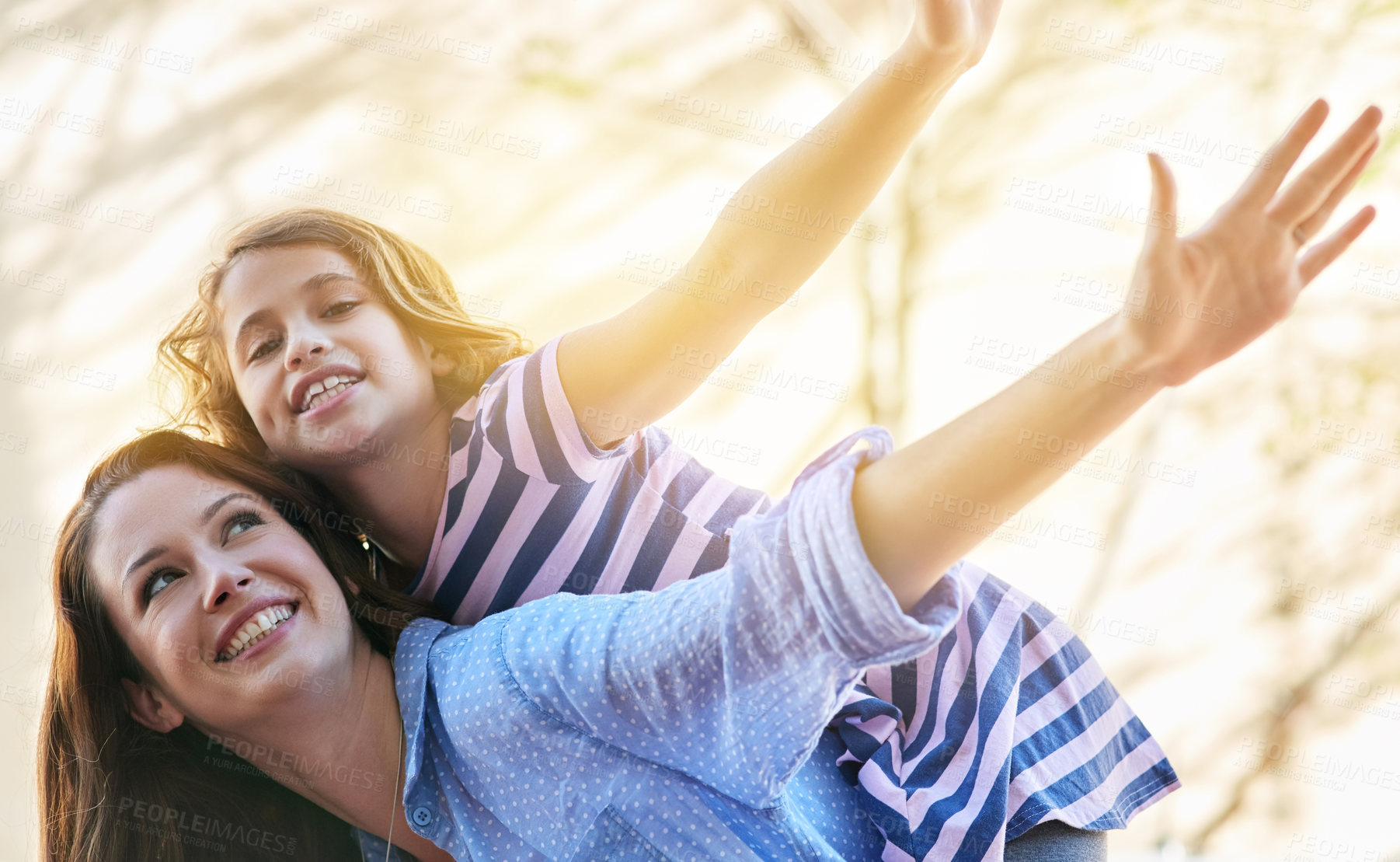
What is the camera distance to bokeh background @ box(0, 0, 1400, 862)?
1.54 m

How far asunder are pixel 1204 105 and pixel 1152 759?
53.6 inches

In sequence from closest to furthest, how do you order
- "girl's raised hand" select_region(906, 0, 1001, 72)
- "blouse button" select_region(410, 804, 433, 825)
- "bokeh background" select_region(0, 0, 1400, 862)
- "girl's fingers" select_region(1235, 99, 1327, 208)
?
1. "girl's fingers" select_region(1235, 99, 1327, 208)
2. "girl's raised hand" select_region(906, 0, 1001, 72)
3. "blouse button" select_region(410, 804, 433, 825)
4. "bokeh background" select_region(0, 0, 1400, 862)

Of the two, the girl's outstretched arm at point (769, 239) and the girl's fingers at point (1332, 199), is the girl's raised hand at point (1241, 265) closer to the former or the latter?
the girl's fingers at point (1332, 199)

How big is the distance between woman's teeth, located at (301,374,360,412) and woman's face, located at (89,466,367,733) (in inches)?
3.7

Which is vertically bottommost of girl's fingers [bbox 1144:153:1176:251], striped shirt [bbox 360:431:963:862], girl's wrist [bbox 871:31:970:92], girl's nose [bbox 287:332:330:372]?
striped shirt [bbox 360:431:963:862]

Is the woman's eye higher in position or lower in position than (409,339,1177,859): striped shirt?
higher

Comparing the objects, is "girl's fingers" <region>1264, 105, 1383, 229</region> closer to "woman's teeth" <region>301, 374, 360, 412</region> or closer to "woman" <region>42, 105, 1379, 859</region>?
"woman" <region>42, 105, 1379, 859</region>

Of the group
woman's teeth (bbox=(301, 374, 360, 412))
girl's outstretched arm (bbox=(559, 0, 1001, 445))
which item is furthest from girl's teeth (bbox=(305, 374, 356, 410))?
girl's outstretched arm (bbox=(559, 0, 1001, 445))

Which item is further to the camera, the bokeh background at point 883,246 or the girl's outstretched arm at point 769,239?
the bokeh background at point 883,246

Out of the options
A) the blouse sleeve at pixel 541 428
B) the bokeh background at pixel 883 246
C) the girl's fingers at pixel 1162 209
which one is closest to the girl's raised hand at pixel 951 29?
the girl's fingers at pixel 1162 209

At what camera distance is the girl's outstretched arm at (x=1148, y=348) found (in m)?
0.49

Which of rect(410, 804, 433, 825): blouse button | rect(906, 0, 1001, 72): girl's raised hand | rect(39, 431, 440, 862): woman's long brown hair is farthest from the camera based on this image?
rect(39, 431, 440, 862): woman's long brown hair

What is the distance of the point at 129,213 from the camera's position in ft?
5.05

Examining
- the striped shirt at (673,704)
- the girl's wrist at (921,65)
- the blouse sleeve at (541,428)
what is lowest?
the striped shirt at (673,704)
